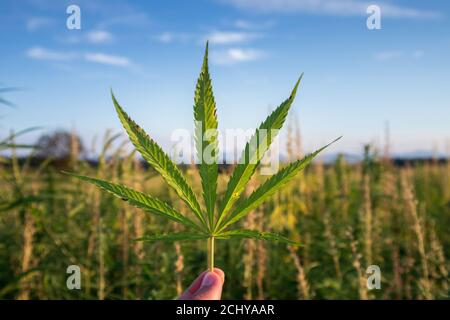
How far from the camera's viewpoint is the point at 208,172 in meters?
0.66

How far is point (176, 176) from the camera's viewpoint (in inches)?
26.6

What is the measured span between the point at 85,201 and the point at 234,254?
1.02 m

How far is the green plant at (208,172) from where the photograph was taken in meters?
0.63

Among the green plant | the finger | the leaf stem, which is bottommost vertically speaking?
the finger

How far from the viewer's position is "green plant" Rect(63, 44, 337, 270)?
628 millimetres

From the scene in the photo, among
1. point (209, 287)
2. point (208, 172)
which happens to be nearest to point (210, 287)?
point (209, 287)

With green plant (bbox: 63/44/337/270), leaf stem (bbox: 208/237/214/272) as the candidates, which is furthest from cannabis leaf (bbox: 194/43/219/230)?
leaf stem (bbox: 208/237/214/272)

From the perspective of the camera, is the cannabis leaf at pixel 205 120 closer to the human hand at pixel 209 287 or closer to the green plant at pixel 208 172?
the green plant at pixel 208 172

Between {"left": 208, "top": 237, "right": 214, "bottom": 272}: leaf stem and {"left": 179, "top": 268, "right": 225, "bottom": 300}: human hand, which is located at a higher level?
{"left": 208, "top": 237, "right": 214, "bottom": 272}: leaf stem

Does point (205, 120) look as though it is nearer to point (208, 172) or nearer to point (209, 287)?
point (208, 172)

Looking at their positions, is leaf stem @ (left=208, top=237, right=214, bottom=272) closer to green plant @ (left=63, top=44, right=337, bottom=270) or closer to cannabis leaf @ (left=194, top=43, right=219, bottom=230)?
A: green plant @ (left=63, top=44, right=337, bottom=270)

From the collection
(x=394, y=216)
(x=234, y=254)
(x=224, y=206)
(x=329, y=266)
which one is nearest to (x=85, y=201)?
(x=234, y=254)
